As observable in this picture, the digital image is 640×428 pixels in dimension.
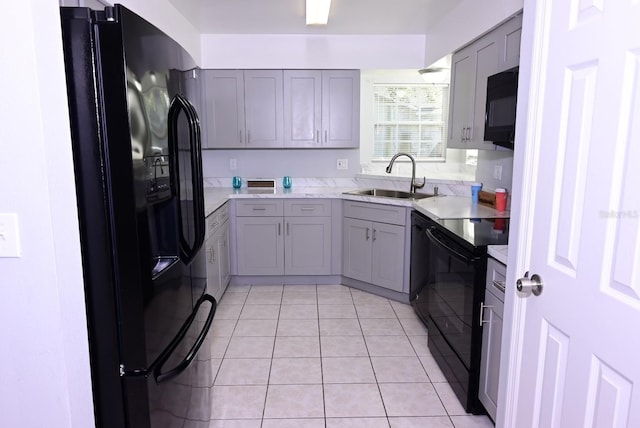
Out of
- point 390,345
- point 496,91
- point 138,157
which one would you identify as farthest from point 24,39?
point 390,345

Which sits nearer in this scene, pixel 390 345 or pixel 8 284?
pixel 8 284

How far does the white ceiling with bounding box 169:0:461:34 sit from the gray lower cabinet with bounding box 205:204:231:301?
5.52ft

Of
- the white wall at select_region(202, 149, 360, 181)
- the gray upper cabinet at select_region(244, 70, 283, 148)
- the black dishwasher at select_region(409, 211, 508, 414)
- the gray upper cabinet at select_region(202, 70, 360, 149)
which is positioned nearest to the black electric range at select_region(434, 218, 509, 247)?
the black dishwasher at select_region(409, 211, 508, 414)

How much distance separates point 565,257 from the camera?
3.49 feet

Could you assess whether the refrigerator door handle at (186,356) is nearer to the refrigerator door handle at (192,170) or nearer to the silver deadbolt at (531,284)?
the refrigerator door handle at (192,170)

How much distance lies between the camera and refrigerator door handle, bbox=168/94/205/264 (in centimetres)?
137

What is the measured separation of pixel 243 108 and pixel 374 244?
1.92 m

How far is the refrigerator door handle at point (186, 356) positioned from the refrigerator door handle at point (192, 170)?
245 mm

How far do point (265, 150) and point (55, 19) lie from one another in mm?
3433

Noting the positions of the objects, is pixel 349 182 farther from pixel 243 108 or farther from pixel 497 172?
pixel 497 172

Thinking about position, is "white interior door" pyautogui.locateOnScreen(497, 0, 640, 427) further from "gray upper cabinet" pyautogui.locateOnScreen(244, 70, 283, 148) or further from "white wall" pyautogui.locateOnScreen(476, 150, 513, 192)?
"gray upper cabinet" pyautogui.locateOnScreen(244, 70, 283, 148)

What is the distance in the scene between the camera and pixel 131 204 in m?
1.14

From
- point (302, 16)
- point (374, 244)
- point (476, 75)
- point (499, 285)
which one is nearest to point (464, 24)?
point (476, 75)

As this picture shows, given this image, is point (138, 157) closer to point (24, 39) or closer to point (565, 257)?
point (24, 39)
